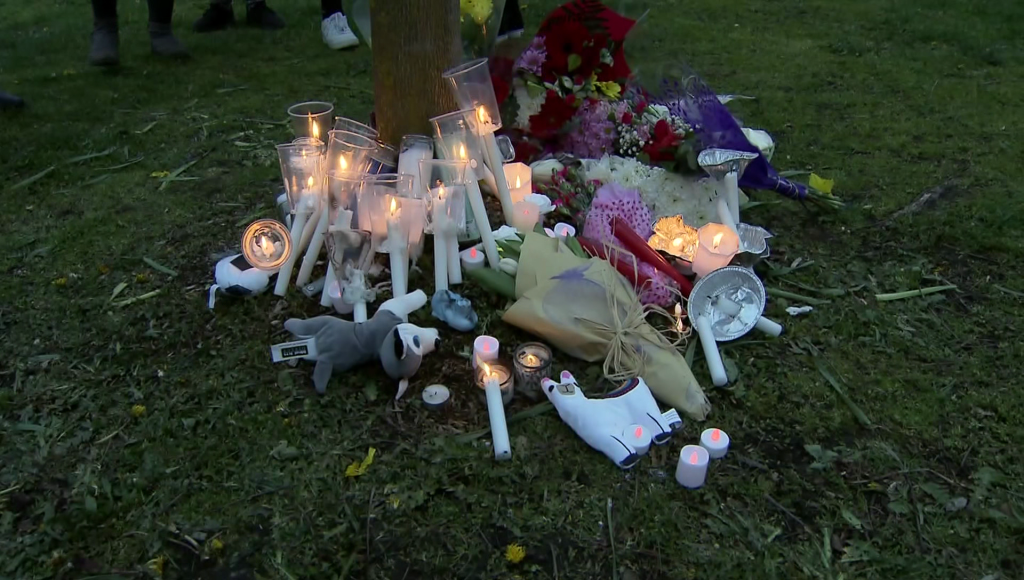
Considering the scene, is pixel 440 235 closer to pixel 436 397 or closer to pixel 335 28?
pixel 436 397

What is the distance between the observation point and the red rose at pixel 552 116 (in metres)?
3.33

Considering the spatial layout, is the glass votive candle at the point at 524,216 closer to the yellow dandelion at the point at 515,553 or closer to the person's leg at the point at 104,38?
the yellow dandelion at the point at 515,553

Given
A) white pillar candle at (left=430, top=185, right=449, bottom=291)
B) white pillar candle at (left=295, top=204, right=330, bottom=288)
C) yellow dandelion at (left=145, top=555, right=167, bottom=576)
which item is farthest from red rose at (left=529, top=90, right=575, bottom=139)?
yellow dandelion at (left=145, top=555, right=167, bottom=576)

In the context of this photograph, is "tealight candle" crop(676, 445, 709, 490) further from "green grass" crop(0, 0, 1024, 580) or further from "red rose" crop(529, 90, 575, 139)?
"red rose" crop(529, 90, 575, 139)

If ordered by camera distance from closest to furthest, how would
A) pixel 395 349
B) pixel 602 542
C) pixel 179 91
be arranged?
pixel 602 542, pixel 395 349, pixel 179 91

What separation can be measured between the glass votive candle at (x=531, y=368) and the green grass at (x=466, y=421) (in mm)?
102

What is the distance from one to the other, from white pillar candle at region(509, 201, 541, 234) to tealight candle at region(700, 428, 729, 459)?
1103mm

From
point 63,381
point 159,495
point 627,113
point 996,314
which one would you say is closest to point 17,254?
point 63,381

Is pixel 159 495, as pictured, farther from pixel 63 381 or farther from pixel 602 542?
pixel 602 542

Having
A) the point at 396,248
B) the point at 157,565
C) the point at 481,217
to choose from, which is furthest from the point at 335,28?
the point at 157,565

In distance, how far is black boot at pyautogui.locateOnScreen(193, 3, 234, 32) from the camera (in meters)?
6.00

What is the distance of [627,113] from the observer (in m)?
3.33

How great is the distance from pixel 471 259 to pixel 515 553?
1.15 meters

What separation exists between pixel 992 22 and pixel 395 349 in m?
5.80
